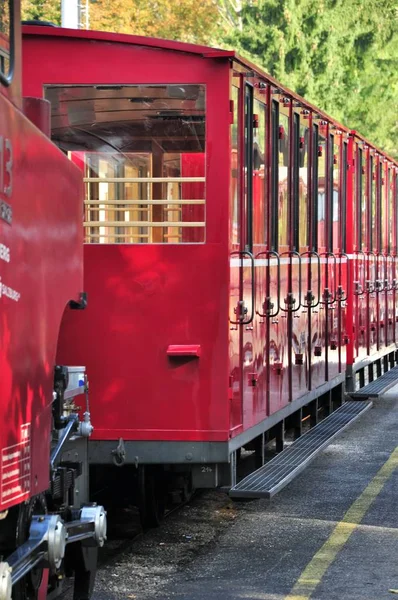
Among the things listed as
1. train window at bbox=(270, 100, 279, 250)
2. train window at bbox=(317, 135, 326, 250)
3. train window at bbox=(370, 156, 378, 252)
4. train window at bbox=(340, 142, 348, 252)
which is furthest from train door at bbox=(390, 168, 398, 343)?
train window at bbox=(270, 100, 279, 250)

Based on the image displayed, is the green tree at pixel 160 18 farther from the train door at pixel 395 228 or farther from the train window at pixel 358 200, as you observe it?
the train window at pixel 358 200

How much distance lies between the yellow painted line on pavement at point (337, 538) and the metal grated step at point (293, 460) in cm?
49

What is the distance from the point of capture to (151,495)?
9766mm

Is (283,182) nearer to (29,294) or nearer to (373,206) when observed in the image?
(29,294)

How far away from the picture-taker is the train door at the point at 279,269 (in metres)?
10.7

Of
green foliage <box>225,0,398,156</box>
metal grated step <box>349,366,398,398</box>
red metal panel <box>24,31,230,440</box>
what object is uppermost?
green foliage <box>225,0,398,156</box>

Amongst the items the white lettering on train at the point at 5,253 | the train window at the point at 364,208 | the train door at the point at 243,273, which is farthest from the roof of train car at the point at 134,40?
the train window at the point at 364,208

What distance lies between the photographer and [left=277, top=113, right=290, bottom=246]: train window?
1101 cm

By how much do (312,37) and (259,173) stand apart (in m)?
34.6

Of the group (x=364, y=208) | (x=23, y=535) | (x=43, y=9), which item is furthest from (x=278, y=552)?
(x=43, y=9)

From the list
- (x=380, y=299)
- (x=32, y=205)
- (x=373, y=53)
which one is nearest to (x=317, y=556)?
(x=32, y=205)

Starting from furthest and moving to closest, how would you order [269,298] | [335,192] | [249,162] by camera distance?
[335,192] → [269,298] → [249,162]

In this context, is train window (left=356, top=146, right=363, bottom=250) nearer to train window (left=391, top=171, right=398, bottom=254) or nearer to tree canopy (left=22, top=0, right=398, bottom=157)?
train window (left=391, top=171, right=398, bottom=254)

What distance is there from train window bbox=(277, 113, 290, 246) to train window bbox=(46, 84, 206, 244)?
7.03 feet
